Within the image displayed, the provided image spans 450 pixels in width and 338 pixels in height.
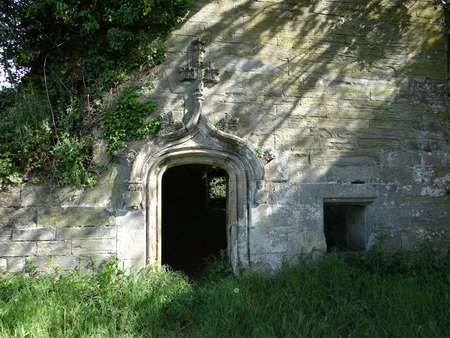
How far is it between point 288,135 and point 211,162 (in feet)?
3.93

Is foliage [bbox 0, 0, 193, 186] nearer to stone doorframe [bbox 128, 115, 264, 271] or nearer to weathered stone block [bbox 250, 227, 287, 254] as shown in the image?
stone doorframe [bbox 128, 115, 264, 271]

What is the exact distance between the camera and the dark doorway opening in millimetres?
9102

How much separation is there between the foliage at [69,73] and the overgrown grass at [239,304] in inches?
56.6

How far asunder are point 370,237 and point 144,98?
390 cm

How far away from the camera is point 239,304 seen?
12.2 ft

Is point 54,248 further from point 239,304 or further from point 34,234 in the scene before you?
point 239,304

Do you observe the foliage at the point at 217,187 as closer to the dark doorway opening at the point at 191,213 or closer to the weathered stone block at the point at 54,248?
the dark doorway opening at the point at 191,213

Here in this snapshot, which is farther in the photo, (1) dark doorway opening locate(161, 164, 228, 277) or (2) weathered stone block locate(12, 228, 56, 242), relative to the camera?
(1) dark doorway opening locate(161, 164, 228, 277)

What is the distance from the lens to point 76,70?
4.85m

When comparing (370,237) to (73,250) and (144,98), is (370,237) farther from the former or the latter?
(73,250)

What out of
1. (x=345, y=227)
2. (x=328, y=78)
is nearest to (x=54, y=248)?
(x=328, y=78)

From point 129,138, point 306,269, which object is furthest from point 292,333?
point 129,138

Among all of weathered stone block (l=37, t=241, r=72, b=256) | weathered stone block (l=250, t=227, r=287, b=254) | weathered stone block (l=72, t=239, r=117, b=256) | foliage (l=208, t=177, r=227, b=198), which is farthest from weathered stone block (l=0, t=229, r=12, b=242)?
foliage (l=208, t=177, r=227, b=198)

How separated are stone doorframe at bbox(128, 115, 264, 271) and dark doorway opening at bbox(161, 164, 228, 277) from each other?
368 cm
